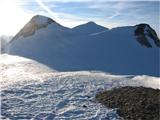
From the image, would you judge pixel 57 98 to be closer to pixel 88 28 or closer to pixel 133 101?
pixel 133 101

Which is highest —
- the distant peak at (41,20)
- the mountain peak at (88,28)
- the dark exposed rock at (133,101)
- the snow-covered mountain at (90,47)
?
the distant peak at (41,20)

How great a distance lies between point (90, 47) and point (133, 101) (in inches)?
1744

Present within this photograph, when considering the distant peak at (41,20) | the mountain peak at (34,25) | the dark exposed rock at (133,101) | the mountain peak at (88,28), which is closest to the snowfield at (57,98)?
the dark exposed rock at (133,101)

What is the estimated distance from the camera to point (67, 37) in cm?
7062

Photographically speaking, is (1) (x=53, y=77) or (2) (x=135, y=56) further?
(2) (x=135, y=56)

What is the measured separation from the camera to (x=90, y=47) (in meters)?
64.6

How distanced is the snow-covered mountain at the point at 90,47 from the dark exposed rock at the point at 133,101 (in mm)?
27121

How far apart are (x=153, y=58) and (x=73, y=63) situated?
20.3m

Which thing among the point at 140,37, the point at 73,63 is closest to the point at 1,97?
the point at 73,63

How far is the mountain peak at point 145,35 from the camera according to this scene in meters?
73.4

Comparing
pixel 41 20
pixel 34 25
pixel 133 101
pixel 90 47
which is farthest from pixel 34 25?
pixel 133 101

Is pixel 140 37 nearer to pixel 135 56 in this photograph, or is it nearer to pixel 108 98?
pixel 135 56

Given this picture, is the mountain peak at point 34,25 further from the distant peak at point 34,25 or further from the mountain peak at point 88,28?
the mountain peak at point 88,28

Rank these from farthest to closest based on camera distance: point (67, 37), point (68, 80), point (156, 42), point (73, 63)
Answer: point (156, 42)
point (67, 37)
point (73, 63)
point (68, 80)
